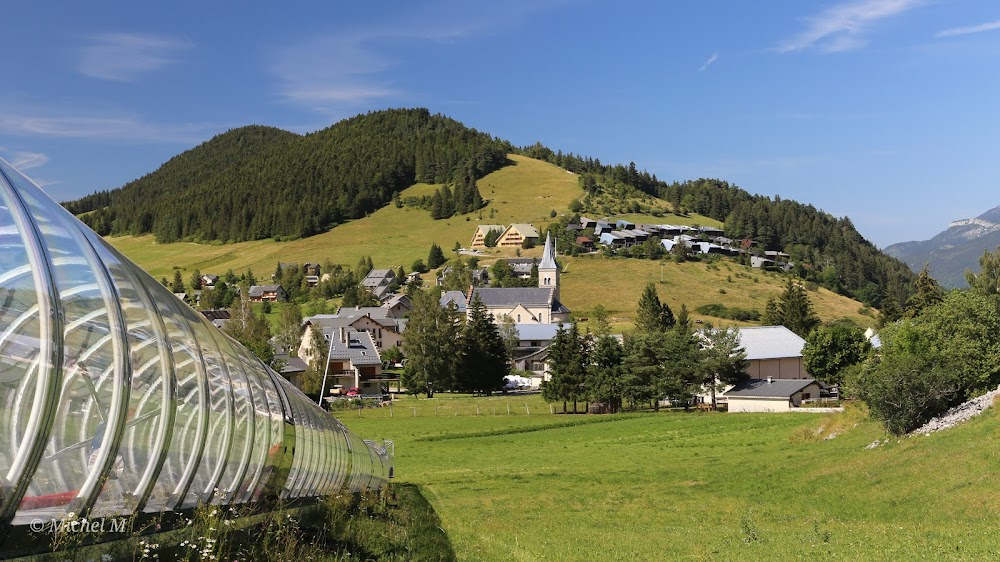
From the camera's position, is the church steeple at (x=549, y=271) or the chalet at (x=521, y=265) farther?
the chalet at (x=521, y=265)

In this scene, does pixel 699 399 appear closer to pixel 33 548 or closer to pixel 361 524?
pixel 361 524

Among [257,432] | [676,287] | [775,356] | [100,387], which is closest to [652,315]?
[775,356]

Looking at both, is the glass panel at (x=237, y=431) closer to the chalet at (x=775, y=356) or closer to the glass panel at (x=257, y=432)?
the glass panel at (x=257, y=432)

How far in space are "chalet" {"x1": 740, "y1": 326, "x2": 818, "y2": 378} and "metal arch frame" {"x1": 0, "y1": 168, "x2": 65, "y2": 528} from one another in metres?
83.8

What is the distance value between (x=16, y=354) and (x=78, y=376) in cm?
61

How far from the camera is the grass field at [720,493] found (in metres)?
15.5

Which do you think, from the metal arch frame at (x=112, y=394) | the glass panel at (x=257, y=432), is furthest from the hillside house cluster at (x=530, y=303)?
the metal arch frame at (x=112, y=394)

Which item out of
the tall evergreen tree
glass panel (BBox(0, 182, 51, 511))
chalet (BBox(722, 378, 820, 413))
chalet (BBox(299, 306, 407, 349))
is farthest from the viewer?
chalet (BBox(299, 306, 407, 349))

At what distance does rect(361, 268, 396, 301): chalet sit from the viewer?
17450cm

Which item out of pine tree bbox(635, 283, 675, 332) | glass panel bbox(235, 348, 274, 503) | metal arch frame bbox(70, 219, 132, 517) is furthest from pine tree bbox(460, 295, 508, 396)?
metal arch frame bbox(70, 219, 132, 517)

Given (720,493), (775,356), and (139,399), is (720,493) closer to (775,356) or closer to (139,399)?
(139,399)

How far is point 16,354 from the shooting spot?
16.8 ft

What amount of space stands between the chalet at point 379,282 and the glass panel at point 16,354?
166 m

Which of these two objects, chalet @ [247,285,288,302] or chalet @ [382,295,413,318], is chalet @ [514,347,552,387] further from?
chalet @ [247,285,288,302]
